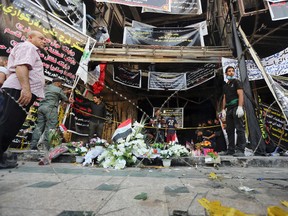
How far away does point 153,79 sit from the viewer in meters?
8.14

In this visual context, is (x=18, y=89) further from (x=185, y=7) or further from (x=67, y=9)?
(x=185, y=7)

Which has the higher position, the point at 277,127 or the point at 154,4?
the point at 154,4

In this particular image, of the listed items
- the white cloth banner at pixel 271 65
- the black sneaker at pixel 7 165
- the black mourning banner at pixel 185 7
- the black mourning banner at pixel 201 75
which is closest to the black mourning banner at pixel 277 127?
the white cloth banner at pixel 271 65

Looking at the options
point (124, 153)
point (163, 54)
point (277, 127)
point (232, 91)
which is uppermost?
point (163, 54)

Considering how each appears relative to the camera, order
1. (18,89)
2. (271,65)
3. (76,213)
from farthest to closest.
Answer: (271,65) < (18,89) < (76,213)

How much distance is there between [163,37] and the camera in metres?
8.45

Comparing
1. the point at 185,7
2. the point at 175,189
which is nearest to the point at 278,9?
the point at 185,7

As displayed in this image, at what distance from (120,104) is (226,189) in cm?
861

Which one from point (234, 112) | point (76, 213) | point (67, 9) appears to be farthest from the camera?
point (67, 9)

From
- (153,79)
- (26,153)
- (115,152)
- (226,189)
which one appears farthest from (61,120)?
(226,189)

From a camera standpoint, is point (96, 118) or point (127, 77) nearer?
point (96, 118)

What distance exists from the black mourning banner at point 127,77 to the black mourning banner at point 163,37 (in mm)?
1172

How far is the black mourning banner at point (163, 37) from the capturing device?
8172mm

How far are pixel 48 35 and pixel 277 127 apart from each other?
291 inches
